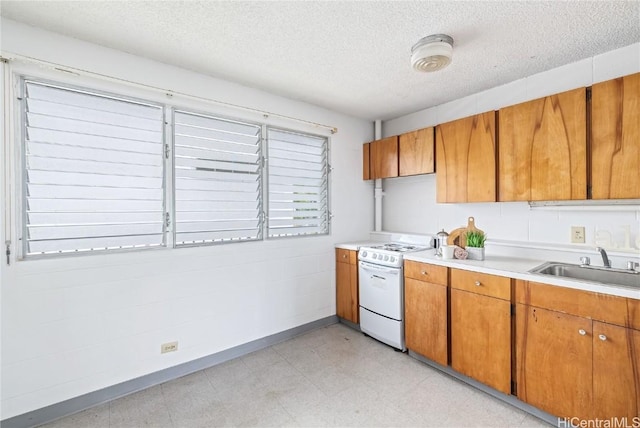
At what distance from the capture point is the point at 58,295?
73.0 inches

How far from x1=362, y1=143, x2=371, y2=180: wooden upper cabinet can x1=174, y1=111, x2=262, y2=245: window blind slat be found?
4.72 ft

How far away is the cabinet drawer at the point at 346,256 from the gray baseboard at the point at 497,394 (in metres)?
1.07

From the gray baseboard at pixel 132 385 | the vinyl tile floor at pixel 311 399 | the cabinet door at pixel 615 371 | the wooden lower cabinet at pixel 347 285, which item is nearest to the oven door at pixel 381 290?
the wooden lower cabinet at pixel 347 285

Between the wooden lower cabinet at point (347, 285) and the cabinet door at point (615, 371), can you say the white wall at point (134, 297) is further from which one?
the cabinet door at point (615, 371)

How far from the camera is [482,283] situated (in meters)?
2.06

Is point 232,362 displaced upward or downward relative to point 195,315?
downward

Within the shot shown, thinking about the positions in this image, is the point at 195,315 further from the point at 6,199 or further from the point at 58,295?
the point at 6,199

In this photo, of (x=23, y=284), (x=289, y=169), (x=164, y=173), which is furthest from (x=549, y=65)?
(x=23, y=284)

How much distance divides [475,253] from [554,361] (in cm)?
87

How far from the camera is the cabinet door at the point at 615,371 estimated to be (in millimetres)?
1475

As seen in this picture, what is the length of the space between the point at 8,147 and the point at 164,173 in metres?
0.85

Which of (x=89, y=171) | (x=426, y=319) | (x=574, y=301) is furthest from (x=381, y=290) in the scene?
(x=89, y=171)

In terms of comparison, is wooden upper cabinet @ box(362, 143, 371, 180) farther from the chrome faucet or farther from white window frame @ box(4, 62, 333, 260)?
the chrome faucet

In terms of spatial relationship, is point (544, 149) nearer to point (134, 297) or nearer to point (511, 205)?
point (511, 205)
